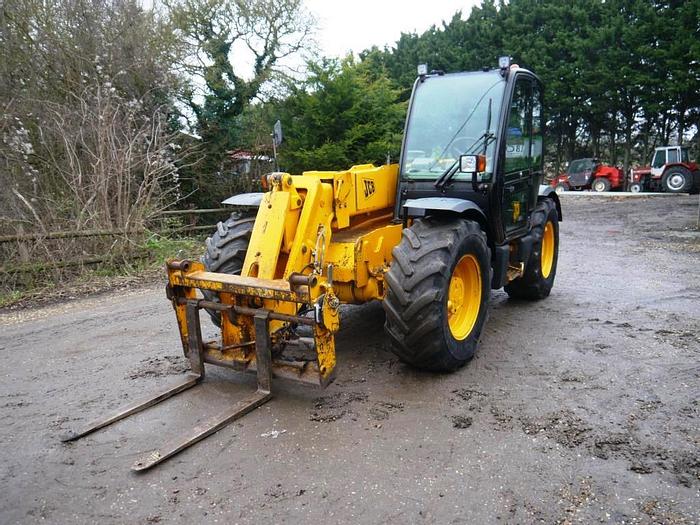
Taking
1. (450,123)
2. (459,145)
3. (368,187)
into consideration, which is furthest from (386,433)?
(450,123)

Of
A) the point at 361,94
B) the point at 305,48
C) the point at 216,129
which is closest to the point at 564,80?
the point at 305,48

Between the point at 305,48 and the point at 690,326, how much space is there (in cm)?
1460

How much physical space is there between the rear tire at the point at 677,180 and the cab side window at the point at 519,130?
19.7 m

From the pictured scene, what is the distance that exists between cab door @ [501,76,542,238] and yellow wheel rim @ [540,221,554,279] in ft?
2.58

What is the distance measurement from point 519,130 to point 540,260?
5.22 ft

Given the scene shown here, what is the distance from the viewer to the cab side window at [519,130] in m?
4.89

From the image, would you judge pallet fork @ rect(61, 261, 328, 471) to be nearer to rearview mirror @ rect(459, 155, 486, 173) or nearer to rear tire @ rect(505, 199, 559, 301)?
rearview mirror @ rect(459, 155, 486, 173)

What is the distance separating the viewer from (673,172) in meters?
21.7

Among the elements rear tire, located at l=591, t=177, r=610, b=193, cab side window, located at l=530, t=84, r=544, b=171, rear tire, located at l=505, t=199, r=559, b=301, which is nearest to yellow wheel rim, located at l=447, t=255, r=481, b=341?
rear tire, located at l=505, t=199, r=559, b=301

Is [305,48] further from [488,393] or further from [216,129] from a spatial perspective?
[488,393]

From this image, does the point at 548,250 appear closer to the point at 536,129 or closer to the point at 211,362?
the point at 536,129

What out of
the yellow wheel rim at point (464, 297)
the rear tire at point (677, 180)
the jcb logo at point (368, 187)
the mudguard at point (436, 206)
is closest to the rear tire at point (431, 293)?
the yellow wheel rim at point (464, 297)

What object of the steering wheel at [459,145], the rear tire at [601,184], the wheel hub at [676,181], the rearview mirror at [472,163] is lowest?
the rear tire at [601,184]

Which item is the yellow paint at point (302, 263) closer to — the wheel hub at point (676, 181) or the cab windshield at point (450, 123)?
the cab windshield at point (450, 123)
